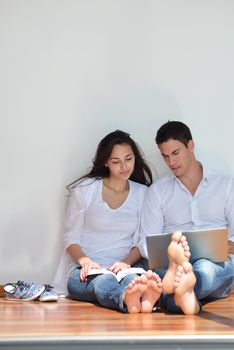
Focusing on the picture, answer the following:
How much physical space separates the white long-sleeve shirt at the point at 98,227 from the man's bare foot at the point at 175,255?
3.75 ft

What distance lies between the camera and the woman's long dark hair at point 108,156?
448 centimetres

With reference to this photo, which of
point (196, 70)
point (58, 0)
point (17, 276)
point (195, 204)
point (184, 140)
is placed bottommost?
point (17, 276)

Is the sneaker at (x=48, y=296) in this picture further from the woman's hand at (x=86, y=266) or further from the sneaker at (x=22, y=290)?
the woman's hand at (x=86, y=266)

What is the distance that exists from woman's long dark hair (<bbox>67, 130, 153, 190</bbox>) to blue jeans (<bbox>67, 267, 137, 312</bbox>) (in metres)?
0.62

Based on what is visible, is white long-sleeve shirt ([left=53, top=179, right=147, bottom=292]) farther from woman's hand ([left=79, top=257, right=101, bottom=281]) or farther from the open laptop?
the open laptop

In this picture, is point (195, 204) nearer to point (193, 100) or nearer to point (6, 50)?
point (193, 100)

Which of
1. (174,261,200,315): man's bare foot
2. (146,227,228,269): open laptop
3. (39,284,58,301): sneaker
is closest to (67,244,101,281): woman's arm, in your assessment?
(39,284,58,301): sneaker

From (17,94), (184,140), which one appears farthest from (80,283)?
(17,94)

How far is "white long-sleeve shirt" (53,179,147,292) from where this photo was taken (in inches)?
175

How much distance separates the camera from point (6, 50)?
15.6 ft

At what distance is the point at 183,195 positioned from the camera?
4348 millimetres

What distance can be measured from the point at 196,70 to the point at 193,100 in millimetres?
194

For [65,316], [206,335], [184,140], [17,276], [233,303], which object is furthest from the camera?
[17,276]

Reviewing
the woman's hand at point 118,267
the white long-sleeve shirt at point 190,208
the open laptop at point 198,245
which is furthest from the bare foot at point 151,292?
the white long-sleeve shirt at point 190,208
